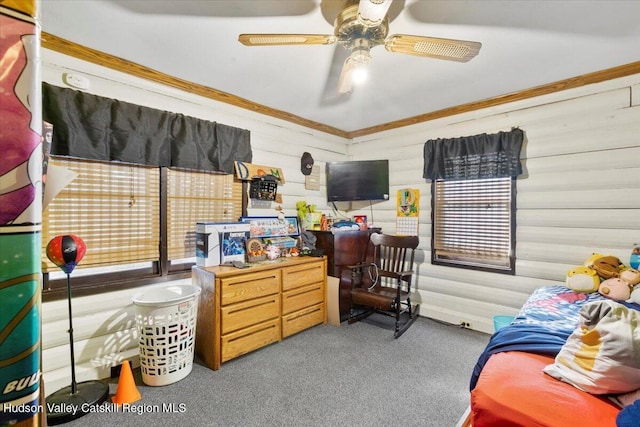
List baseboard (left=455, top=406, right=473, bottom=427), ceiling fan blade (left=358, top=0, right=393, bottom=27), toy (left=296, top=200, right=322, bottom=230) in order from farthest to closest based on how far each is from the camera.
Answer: toy (left=296, top=200, right=322, bottom=230)
baseboard (left=455, top=406, right=473, bottom=427)
ceiling fan blade (left=358, top=0, right=393, bottom=27)

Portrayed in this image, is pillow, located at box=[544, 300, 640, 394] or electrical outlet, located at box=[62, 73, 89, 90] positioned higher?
electrical outlet, located at box=[62, 73, 89, 90]

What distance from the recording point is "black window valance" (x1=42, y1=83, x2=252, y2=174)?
2.02 meters

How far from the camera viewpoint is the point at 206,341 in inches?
93.9

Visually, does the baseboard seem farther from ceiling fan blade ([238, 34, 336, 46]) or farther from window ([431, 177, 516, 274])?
ceiling fan blade ([238, 34, 336, 46])

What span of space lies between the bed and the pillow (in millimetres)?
47

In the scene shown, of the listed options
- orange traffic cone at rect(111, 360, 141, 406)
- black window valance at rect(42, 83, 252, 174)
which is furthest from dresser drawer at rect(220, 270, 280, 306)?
black window valance at rect(42, 83, 252, 174)

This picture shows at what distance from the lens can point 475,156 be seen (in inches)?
121

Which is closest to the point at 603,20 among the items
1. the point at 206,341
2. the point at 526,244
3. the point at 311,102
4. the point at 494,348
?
the point at 526,244

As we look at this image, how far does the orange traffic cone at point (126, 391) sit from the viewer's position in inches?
74.7

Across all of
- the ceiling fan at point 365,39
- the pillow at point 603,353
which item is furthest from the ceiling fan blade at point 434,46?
the pillow at point 603,353

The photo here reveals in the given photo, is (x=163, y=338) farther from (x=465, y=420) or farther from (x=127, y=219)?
(x=465, y=420)

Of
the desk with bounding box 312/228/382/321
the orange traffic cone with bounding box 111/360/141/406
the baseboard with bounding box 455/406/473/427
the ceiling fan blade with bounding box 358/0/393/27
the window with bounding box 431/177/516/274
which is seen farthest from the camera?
the desk with bounding box 312/228/382/321

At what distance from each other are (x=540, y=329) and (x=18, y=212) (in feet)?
6.90

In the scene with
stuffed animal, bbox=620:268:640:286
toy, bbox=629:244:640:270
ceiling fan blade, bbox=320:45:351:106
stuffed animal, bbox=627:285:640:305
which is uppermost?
ceiling fan blade, bbox=320:45:351:106
